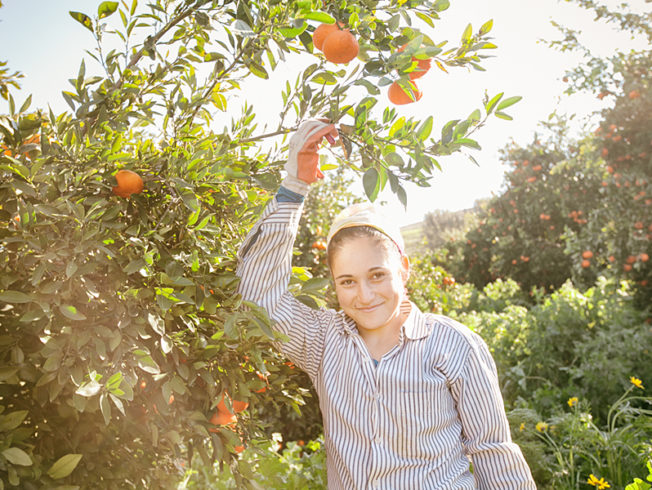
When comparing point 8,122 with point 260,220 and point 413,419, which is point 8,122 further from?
point 413,419

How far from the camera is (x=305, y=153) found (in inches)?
56.2

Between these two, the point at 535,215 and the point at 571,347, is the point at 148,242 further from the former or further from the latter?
the point at 535,215

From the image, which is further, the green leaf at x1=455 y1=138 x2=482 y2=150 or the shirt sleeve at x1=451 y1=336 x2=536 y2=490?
the shirt sleeve at x1=451 y1=336 x2=536 y2=490

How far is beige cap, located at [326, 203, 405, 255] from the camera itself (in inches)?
61.5

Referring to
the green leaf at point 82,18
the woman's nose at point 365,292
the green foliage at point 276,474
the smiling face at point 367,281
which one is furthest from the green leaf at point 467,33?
the green foliage at point 276,474

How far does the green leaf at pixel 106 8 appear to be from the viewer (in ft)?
4.60

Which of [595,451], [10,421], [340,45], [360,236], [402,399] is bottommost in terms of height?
[595,451]

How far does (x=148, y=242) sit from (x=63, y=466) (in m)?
0.51

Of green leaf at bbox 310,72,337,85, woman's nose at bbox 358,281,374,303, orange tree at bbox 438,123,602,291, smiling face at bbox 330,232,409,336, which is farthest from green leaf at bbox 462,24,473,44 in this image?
orange tree at bbox 438,123,602,291

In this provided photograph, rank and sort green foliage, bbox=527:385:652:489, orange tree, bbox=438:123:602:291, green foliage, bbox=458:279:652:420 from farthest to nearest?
orange tree, bbox=438:123:602:291
green foliage, bbox=458:279:652:420
green foliage, bbox=527:385:652:489

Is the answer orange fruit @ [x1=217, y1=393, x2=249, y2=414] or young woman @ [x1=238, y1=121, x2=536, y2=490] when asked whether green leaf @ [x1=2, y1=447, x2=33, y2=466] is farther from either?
young woman @ [x1=238, y1=121, x2=536, y2=490]

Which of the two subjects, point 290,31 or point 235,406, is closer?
point 290,31

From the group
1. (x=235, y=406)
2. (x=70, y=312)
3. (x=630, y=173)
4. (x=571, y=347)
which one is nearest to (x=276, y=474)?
(x=235, y=406)

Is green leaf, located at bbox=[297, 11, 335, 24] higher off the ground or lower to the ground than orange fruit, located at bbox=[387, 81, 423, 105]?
higher
